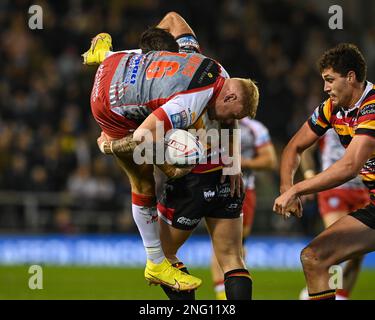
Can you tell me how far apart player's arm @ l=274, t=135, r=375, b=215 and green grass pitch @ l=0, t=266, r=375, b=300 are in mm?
4261

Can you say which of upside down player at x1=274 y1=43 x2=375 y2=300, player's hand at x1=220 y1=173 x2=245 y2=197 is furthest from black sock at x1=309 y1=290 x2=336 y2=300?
player's hand at x1=220 y1=173 x2=245 y2=197

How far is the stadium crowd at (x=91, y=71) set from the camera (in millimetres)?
15250

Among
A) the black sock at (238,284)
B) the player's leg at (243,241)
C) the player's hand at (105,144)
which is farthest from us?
the player's leg at (243,241)

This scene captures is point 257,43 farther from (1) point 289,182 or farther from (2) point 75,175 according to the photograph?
(1) point 289,182

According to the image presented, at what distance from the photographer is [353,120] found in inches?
259

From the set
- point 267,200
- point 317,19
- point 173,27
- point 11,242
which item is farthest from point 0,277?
point 317,19

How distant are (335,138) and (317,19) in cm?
971

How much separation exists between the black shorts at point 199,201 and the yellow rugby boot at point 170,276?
343 millimetres

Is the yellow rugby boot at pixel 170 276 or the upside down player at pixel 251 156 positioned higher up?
the upside down player at pixel 251 156

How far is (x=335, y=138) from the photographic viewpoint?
31.1 ft

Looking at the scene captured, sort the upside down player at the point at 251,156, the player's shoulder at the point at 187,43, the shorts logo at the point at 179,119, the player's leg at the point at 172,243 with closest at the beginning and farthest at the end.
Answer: the shorts logo at the point at 179,119 < the player's leg at the point at 172,243 < the player's shoulder at the point at 187,43 < the upside down player at the point at 251,156

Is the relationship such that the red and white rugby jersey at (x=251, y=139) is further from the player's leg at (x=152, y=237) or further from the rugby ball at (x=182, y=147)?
the rugby ball at (x=182, y=147)

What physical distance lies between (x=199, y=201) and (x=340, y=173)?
1.24 meters

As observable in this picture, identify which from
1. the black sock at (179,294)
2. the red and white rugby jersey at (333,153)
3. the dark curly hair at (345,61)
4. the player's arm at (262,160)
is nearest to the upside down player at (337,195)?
the red and white rugby jersey at (333,153)
